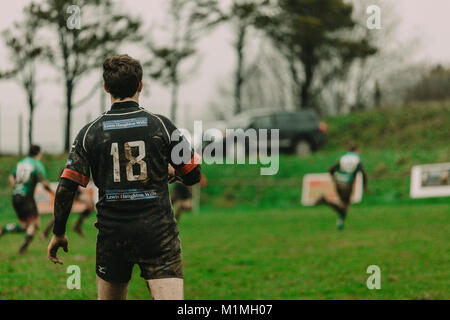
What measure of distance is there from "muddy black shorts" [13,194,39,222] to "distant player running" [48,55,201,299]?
27.2 feet

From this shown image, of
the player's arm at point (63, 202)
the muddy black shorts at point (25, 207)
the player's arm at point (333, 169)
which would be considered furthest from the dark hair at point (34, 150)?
the player's arm at point (63, 202)

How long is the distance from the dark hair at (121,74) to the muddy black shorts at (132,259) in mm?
896

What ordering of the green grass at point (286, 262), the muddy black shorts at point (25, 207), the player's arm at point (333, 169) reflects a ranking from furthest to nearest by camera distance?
the player's arm at point (333, 169)
the muddy black shorts at point (25, 207)
the green grass at point (286, 262)

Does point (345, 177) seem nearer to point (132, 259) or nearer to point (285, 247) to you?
point (285, 247)

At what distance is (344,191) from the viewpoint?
1548 centimetres

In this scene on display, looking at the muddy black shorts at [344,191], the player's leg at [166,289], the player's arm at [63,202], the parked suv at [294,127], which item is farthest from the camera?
the parked suv at [294,127]

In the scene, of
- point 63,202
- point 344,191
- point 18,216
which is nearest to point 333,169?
point 344,191

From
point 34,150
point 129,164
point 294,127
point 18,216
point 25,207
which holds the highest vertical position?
point 294,127

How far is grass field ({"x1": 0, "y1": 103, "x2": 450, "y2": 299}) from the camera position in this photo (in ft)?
26.2

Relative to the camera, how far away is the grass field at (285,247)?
7.98m

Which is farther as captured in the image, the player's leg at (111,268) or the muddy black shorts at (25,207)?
the muddy black shorts at (25,207)

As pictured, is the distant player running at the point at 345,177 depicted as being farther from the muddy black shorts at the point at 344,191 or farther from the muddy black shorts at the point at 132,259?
the muddy black shorts at the point at 132,259

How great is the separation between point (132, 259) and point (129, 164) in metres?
0.58
